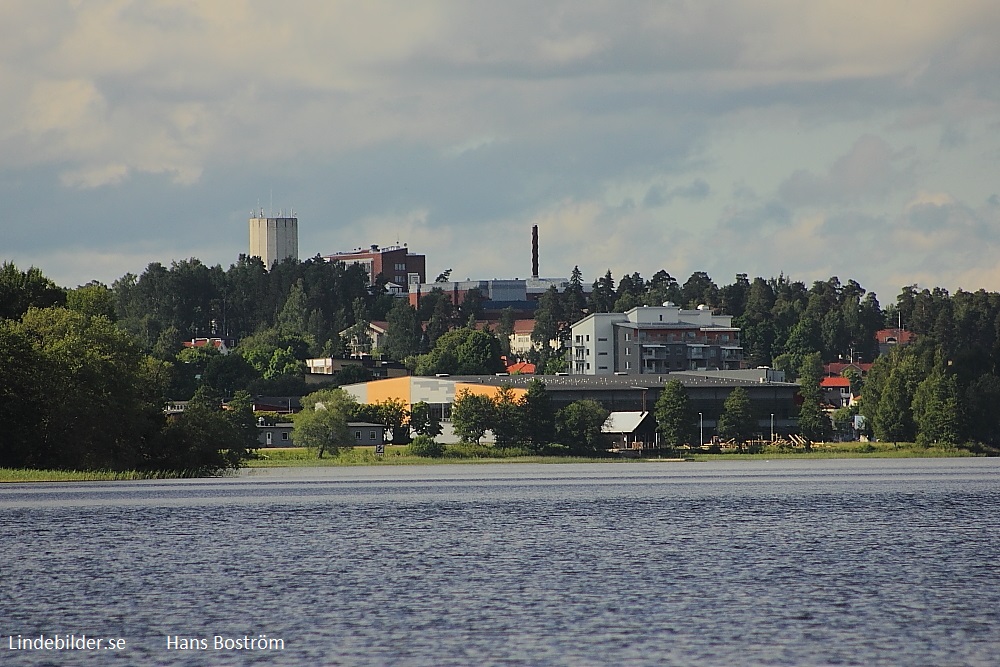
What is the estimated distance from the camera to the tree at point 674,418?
161875mm

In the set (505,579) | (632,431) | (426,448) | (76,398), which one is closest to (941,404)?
(632,431)

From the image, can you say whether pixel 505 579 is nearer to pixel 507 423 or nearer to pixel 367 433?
pixel 507 423

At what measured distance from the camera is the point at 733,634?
119ft

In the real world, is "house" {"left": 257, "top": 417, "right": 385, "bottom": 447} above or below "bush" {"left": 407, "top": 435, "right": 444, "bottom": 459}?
above

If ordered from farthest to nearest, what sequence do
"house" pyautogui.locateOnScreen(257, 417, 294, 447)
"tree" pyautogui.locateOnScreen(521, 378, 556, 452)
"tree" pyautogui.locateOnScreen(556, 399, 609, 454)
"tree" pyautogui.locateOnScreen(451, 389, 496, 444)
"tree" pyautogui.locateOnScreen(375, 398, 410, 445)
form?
1. "tree" pyautogui.locateOnScreen(375, 398, 410, 445)
2. "house" pyautogui.locateOnScreen(257, 417, 294, 447)
3. "tree" pyautogui.locateOnScreen(451, 389, 496, 444)
4. "tree" pyautogui.locateOnScreen(556, 399, 609, 454)
5. "tree" pyautogui.locateOnScreen(521, 378, 556, 452)

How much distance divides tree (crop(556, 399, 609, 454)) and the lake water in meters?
69.1

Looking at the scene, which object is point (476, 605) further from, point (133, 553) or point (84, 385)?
point (84, 385)

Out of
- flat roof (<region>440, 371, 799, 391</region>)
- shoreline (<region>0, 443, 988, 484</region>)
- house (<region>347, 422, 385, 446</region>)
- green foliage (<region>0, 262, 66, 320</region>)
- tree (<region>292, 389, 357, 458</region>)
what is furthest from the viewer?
flat roof (<region>440, 371, 799, 391</region>)

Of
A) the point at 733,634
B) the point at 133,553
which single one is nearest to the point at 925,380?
the point at 133,553

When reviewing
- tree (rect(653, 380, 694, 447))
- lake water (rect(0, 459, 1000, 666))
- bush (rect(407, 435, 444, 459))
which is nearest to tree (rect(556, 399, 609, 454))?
tree (rect(653, 380, 694, 447))

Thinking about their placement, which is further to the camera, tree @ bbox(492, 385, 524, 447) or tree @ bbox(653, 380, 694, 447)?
tree @ bbox(653, 380, 694, 447)

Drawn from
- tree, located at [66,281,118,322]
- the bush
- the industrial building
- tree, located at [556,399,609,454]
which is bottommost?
the bush

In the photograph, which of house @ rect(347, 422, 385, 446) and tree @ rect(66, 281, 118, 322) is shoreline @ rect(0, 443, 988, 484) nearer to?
house @ rect(347, 422, 385, 446)

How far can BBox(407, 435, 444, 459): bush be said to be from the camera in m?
156
